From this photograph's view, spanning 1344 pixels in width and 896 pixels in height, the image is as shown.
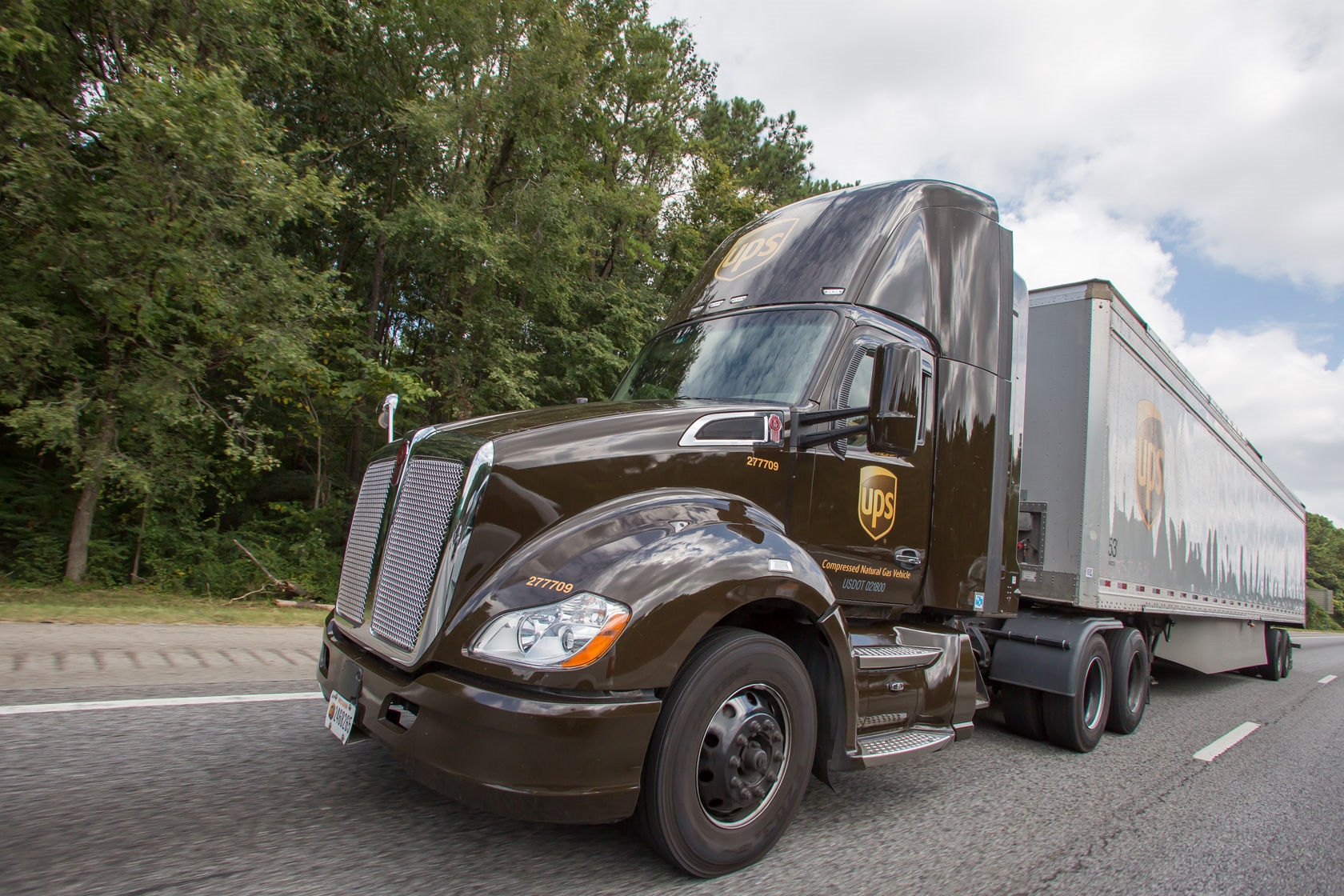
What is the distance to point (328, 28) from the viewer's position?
51.9 feet

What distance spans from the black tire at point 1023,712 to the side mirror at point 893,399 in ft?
10.7

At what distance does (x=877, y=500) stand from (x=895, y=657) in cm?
80

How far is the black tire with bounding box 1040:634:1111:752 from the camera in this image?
18.2 feet

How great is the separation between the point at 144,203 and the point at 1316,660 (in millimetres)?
25388

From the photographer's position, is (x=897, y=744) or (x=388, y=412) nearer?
(x=897, y=744)

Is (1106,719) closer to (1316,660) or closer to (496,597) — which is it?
(496,597)

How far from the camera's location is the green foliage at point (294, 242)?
11062 millimetres

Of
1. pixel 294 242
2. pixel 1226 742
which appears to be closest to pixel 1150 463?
pixel 1226 742

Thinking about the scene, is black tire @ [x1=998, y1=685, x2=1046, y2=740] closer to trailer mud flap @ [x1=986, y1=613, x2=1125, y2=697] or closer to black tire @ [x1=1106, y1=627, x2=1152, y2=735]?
trailer mud flap @ [x1=986, y1=613, x2=1125, y2=697]

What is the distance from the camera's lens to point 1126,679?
634 centimetres

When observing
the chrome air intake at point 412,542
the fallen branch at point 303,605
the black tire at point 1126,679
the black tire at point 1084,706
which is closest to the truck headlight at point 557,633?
the chrome air intake at point 412,542

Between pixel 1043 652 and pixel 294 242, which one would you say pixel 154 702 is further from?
pixel 294 242

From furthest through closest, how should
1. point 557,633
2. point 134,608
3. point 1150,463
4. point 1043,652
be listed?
1. point 134,608
2. point 1150,463
3. point 1043,652
4. point 557,633

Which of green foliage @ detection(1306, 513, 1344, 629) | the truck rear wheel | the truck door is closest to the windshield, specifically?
the truck door
